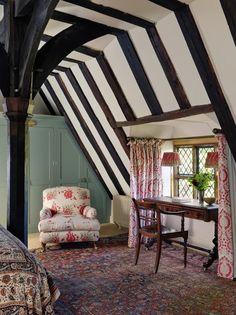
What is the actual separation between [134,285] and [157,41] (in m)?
2.62

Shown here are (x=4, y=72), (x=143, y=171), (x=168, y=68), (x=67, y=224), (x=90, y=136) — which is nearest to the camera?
(x=4, y=72)

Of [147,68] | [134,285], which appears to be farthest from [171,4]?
[134,285]

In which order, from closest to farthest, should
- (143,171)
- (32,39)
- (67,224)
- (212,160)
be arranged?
(32,39), (212,160), (67,224), (143,171)

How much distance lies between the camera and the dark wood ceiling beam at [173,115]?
351 centimetres

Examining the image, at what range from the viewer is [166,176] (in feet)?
18.4

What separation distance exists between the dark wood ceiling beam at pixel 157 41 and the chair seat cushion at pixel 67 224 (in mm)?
2361

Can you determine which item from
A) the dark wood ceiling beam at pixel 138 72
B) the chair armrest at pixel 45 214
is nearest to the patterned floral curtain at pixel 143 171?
the dark wood ceiling beam at pixel 138 72

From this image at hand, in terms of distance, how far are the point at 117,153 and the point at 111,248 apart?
1.53 m

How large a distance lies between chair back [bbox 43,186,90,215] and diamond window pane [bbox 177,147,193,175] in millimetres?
1702

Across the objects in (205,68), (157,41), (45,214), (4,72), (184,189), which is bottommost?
(45,214)

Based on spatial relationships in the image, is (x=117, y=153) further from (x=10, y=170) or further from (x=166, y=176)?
(x=10, y=170)

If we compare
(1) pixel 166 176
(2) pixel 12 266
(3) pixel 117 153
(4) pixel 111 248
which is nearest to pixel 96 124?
(3) pixel 117 153

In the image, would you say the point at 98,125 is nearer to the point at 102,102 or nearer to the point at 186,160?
the point at 102,102

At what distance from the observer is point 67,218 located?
506 centimetres
